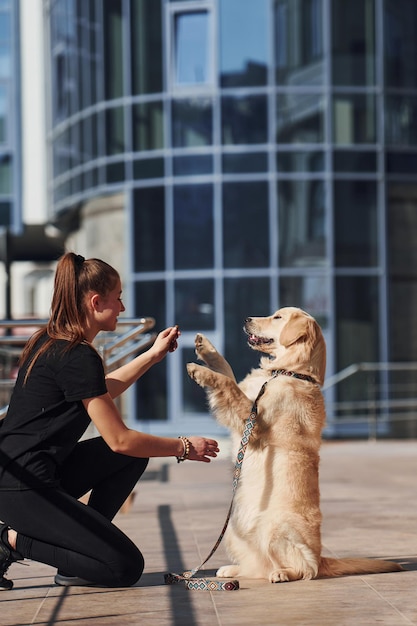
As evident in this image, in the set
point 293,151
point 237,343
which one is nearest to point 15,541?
point 237,343

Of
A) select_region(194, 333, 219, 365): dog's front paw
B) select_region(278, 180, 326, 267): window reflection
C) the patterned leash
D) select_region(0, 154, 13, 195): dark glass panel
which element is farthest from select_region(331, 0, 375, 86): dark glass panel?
the patterned leash

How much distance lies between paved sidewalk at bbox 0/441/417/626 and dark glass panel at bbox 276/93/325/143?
9.77m

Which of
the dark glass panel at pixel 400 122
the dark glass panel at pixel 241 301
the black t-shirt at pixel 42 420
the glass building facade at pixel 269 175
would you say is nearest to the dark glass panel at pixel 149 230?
the glass building facade at pixel 269 175

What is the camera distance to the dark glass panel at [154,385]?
19.3 meters

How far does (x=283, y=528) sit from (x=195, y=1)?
52.5 ft

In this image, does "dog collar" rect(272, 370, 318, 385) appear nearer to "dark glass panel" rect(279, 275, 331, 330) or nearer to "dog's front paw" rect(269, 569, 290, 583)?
"dog's front paw" rect(269, 569, 290, 583)

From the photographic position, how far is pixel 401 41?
19828mm

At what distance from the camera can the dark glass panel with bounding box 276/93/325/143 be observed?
19.4 metres

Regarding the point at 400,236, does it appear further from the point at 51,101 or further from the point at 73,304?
the point at 73,304

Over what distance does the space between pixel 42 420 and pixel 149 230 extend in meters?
14.9

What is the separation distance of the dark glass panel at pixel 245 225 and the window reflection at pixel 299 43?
190 cm

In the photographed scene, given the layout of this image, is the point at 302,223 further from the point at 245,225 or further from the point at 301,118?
the point at 301,118

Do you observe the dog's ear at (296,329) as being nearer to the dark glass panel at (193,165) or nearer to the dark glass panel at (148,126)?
the dark glass panel at (193,165)

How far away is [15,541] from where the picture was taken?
16.1ft
